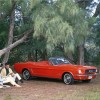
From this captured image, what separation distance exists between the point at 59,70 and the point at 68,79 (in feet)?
2.33

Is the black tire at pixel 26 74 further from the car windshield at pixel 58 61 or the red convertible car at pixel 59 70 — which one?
the car windshield at pixel 58 61

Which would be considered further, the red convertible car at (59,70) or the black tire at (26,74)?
the black tire at (26,74)

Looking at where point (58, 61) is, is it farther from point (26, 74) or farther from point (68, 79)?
point (26, 74)

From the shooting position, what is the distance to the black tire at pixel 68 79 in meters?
16.0

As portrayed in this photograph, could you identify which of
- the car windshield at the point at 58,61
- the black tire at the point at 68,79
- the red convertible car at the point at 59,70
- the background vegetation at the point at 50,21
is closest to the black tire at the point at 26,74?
the red convertible car at the point at 59,70

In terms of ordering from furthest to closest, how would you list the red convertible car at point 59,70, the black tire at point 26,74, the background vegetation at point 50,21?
the black tire at point 26,74 → the red convertible car at point 59,70 → the background vegetation at point 50,21

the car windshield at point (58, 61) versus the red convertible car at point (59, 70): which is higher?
the car windshield at point (58, 61)

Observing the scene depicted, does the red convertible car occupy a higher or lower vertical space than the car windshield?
lower

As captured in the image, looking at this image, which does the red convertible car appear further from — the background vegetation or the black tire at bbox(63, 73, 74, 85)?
the background vegetation

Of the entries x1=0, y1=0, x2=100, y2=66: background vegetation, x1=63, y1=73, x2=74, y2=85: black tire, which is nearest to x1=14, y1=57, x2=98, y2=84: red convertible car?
x1=63, y1=73, x2=74, y2=85: black tire

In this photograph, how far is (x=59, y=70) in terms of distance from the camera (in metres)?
16.5

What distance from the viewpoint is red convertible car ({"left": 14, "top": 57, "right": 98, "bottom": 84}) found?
52.3 ft

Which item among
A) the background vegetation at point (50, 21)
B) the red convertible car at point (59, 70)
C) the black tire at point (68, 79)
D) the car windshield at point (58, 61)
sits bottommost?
the black tire at point (68, 79)

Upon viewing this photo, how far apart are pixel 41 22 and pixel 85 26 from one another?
2145 millimetres
